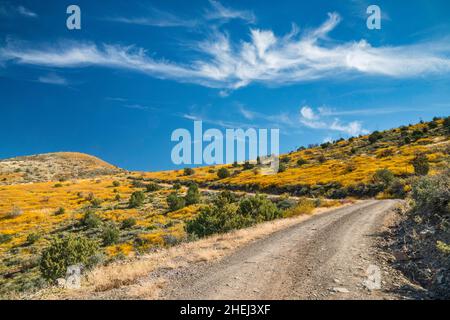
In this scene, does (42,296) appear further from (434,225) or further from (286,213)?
(286,213)

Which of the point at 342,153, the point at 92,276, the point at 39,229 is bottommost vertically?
the point at 39,229

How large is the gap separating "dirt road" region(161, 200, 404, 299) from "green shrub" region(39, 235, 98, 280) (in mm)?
14153

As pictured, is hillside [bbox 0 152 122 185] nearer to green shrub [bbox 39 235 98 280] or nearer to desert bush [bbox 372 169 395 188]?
green shrub [bbox 39 235 98 280]

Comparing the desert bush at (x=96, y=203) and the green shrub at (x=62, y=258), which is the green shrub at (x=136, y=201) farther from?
the green shrub at (x=62, y=258)

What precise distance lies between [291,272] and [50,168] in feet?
503

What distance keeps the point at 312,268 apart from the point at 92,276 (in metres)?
6.83

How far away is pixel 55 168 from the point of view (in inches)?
5650

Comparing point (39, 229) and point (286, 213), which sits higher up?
point (286, 213)

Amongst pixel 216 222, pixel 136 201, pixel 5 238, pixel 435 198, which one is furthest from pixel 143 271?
pixel 136 201

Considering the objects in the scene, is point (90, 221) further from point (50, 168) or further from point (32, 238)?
point (50, 168)

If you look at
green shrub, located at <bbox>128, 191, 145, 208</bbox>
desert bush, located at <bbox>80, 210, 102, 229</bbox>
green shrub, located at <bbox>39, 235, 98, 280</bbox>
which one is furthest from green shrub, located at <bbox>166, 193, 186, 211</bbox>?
green shrub, located at <bbox>39, 235, 98, 280</bbox>

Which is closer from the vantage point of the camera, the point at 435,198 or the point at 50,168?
the point at 435,198

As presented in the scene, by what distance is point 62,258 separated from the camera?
22.4m

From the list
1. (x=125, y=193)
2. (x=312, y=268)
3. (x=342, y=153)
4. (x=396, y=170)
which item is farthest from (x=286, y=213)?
(x=342, y=153)
